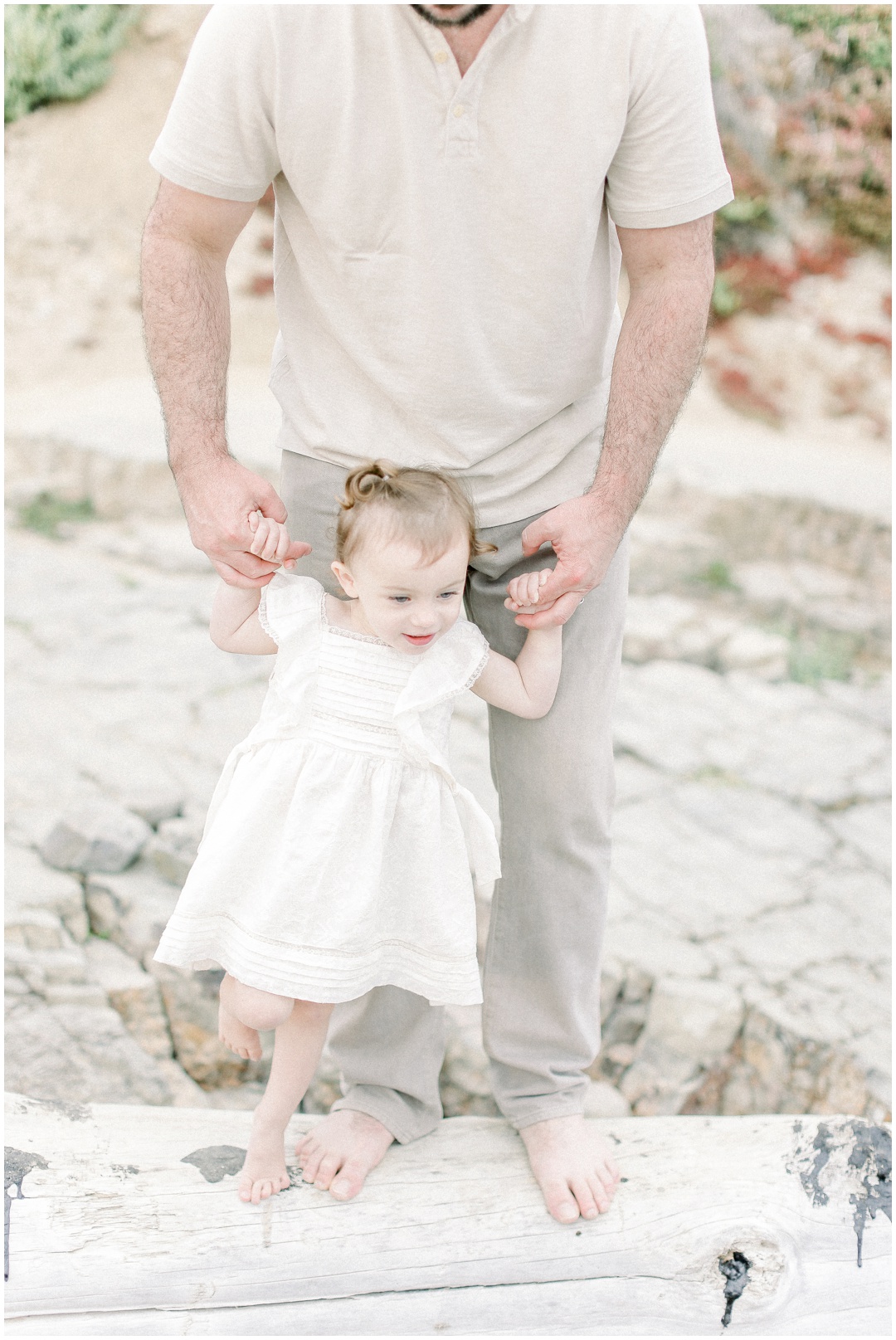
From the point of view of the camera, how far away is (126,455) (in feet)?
17.6

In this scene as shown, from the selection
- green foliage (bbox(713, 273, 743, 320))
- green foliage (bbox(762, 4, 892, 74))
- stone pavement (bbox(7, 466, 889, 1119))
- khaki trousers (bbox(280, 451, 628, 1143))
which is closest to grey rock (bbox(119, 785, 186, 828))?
stone pavement (bbox(7, 466, 889, 1119))

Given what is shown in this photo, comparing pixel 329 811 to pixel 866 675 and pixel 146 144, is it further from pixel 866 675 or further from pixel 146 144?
pixel 146 144

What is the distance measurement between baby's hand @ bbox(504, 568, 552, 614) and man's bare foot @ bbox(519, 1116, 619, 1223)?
2.93 ft

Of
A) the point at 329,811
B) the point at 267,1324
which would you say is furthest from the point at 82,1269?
the point at 329,811

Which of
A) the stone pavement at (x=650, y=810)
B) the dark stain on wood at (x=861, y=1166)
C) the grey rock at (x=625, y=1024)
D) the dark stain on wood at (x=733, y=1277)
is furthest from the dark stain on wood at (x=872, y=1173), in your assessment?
the grey rock at (x=625, y=1024)

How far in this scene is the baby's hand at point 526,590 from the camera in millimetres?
1657

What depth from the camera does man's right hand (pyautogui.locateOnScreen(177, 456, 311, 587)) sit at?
63.5 inches

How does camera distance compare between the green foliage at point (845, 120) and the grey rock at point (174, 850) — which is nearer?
the grey rock at point (174, 850)

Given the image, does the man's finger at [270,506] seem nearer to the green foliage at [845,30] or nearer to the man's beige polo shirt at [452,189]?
the man's beige polo shirt at [452,189]

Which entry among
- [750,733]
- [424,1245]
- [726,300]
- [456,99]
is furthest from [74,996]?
[726,300]

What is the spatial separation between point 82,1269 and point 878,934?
2.20 meters

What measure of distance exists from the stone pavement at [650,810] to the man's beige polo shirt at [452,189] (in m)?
1.39

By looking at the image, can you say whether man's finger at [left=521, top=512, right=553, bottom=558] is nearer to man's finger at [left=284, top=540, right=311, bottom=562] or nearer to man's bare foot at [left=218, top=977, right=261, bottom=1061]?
man's finger at [left=284, top=540, right=311, bottom=562]

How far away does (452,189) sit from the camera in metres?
1.57
